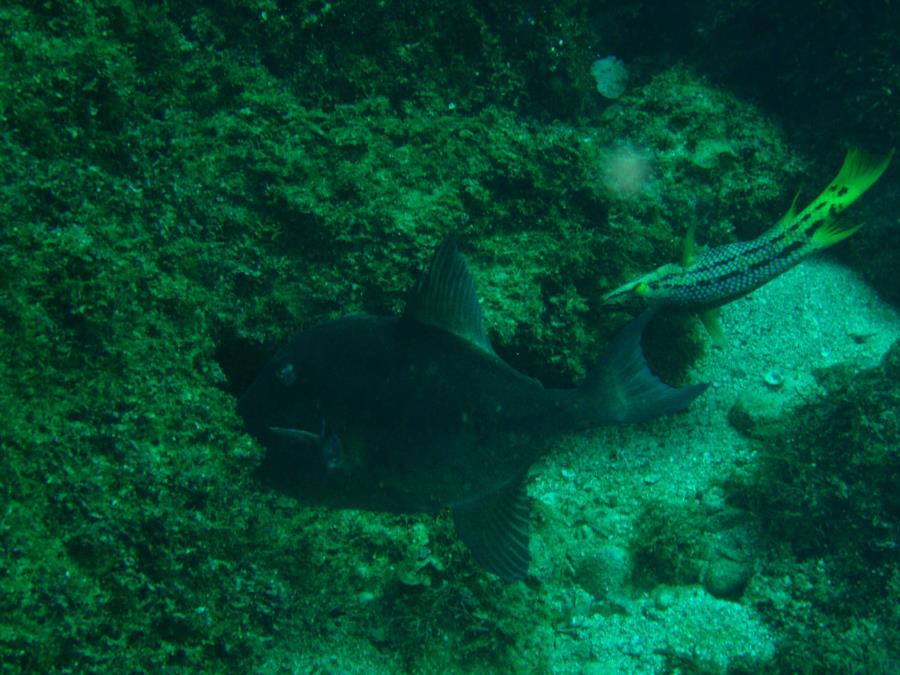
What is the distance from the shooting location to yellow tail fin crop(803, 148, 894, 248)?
3984mm

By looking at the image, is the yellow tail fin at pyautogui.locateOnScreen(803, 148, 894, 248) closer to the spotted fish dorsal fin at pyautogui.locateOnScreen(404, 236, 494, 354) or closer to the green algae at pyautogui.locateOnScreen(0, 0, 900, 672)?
the green algae at pyautogui.locateOnScreen(0, 0, 900, 672)

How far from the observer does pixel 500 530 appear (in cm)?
242

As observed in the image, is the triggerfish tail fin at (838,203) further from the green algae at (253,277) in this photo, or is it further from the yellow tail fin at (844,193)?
the green algae at (253,277)

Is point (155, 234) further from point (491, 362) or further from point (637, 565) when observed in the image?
point (637, 565)

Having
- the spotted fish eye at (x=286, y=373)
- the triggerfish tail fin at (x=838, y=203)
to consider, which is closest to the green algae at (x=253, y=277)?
the spotted fish eye at (x=286, y=373)

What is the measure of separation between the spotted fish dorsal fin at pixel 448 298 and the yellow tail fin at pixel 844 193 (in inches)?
122

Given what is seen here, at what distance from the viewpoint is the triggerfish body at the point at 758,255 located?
381 cm

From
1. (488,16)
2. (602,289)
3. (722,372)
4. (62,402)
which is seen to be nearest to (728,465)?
(722,372)

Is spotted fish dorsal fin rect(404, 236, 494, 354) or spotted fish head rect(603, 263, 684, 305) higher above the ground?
spotted fish head rect(603, 263, 684, 305)

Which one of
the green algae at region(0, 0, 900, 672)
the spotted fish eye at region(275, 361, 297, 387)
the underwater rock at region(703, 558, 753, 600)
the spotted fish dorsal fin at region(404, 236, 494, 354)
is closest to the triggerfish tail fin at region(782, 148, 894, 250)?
the green algae at region(0, 0, 900, 672)

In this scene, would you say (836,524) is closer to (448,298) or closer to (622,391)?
(622,391)

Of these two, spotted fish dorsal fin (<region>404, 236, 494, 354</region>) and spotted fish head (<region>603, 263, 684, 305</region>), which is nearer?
spotted fish dorsal fin (<region>404, 236, 494, 354</region>)

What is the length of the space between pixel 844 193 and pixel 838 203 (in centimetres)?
11

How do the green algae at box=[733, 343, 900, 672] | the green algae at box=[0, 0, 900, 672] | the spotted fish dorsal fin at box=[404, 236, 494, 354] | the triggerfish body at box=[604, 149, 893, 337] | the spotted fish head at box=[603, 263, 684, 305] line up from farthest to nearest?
the triggerfish body at box=[604, 149, 893, 337], the spotted fish head at box=[603, 263, 684, 305], the green algae at box=[733, 343, 900, 672], the spotted fish dorsal fin at box=[404, 236, 494, 354], the green algae at box=[0, 0, 900, 672]
